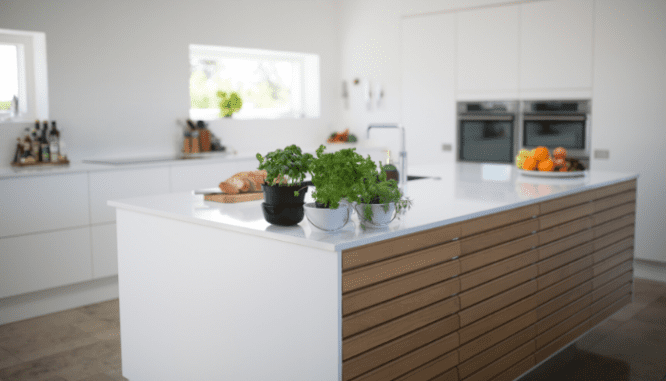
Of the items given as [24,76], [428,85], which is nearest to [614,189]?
[428,85]

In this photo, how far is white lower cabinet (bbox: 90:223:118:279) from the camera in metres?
3.94

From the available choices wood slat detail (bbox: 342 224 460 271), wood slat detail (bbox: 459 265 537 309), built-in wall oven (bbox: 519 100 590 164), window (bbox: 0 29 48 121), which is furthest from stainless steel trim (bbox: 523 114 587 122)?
window (bbox: 0 29 48 121)

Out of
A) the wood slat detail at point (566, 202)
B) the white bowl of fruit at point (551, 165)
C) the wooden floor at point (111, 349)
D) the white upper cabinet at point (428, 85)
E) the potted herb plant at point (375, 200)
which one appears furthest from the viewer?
the white upper cabinet at point (428, 85)

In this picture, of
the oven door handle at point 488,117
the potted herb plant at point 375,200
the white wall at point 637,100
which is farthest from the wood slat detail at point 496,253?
the oven door handle at point 488,117

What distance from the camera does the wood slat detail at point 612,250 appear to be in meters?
3.18

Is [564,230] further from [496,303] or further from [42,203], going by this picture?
[42,203]

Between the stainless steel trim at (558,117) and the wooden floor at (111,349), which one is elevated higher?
the stainless steel trim at (558,117)

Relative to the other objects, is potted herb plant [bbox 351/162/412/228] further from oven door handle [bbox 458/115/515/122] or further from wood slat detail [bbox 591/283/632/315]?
oven door handle [bbox 458/115/515/122]

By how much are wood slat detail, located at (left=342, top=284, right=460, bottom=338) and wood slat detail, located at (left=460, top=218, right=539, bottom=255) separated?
197mm

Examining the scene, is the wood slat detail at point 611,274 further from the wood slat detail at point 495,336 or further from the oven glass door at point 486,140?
the oven glass door at point 486,140

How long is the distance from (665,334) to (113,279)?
3.41m

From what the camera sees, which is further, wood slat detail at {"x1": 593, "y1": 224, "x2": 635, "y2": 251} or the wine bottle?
the wine bottle

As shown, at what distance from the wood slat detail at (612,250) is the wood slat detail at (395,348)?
1.34 meters

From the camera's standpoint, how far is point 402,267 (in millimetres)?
1970
